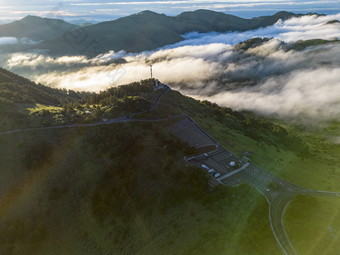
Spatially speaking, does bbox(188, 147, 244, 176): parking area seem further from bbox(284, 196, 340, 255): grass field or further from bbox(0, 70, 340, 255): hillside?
bbox(284, 196, 340, 255): grass field

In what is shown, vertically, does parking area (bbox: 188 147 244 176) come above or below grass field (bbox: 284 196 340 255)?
above

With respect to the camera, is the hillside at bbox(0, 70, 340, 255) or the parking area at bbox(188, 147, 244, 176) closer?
the hillside at bbox(0, 70, 340, 255)

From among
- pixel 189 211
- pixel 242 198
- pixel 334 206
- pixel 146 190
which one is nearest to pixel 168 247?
pixel 189 211

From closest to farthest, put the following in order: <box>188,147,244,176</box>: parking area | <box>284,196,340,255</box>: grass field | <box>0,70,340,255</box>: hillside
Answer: <box>284,196,340,255</box>: grass field, <box>0,70,340,255</box>: hillside, <box>188,147,244,176</box>: parking area

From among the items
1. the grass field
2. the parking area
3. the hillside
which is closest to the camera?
the grass field

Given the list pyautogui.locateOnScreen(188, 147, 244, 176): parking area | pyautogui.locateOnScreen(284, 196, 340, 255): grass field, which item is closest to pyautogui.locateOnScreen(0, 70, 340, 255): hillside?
pyautogui.locateOnScreen(284, 196, 340, 255): grass field

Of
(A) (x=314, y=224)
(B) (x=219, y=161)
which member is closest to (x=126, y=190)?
(B) (x=219, y=161)

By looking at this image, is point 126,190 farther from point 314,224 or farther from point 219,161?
point 314,224

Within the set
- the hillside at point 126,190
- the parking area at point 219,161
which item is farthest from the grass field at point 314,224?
the parking area at point 219,161

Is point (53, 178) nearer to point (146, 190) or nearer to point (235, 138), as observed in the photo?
point (146, 190)
